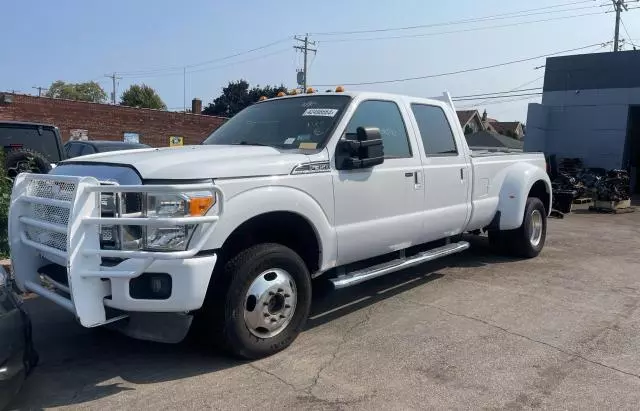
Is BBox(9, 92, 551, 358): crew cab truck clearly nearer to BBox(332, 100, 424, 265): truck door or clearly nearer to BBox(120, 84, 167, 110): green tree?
BBox(332, 100, 424, 265): truck door

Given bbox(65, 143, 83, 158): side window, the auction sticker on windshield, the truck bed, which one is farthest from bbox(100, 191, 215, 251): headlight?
bbox(65, 143, 83, 158): side window

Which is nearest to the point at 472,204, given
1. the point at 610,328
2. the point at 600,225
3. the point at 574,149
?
the point at 610,328

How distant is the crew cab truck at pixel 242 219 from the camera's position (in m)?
3.53

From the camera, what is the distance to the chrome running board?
473 centimetres

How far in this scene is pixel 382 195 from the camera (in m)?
5.05

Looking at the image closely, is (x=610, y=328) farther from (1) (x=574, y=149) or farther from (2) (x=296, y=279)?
(1) (x=574, y=149)

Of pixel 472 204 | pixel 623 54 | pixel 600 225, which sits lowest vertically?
pixel 600 225

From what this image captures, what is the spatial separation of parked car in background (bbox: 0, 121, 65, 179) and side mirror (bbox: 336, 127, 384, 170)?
5.53m

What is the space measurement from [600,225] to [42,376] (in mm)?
11601

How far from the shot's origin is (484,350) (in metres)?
4.43

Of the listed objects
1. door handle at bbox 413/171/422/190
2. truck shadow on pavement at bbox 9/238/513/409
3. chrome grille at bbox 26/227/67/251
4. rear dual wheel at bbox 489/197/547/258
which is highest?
door handle at bbox 413/171/422/190

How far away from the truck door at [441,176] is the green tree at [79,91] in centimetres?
8550

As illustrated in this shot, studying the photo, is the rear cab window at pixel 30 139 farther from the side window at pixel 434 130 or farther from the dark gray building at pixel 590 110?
the dark gray building at pixel 590 110

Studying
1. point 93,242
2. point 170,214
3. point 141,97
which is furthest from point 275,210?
point 141,97
